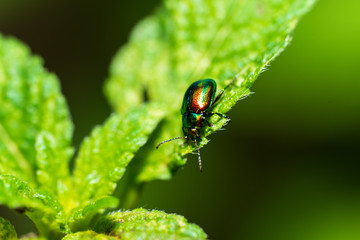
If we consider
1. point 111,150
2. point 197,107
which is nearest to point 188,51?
point 197,107

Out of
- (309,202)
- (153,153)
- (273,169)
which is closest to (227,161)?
(273,169)

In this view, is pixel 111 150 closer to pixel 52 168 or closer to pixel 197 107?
pixel 52 168

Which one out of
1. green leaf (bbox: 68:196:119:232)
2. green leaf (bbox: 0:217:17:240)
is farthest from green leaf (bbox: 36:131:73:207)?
green leaf (bbox: 0:217:17:240)

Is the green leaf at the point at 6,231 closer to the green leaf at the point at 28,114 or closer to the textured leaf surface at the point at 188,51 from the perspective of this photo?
the green leaf at the point at 28,114

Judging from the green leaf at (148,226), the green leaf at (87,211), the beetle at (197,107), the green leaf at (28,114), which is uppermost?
the green leaf at (28,114)

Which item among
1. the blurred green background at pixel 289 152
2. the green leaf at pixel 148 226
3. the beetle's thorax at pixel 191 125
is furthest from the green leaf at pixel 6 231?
the blurred green background at pixel 289 152

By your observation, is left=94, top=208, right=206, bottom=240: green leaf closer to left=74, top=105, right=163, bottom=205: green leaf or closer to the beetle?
left=74, top=105, right=163, bottom=205: green leaf
